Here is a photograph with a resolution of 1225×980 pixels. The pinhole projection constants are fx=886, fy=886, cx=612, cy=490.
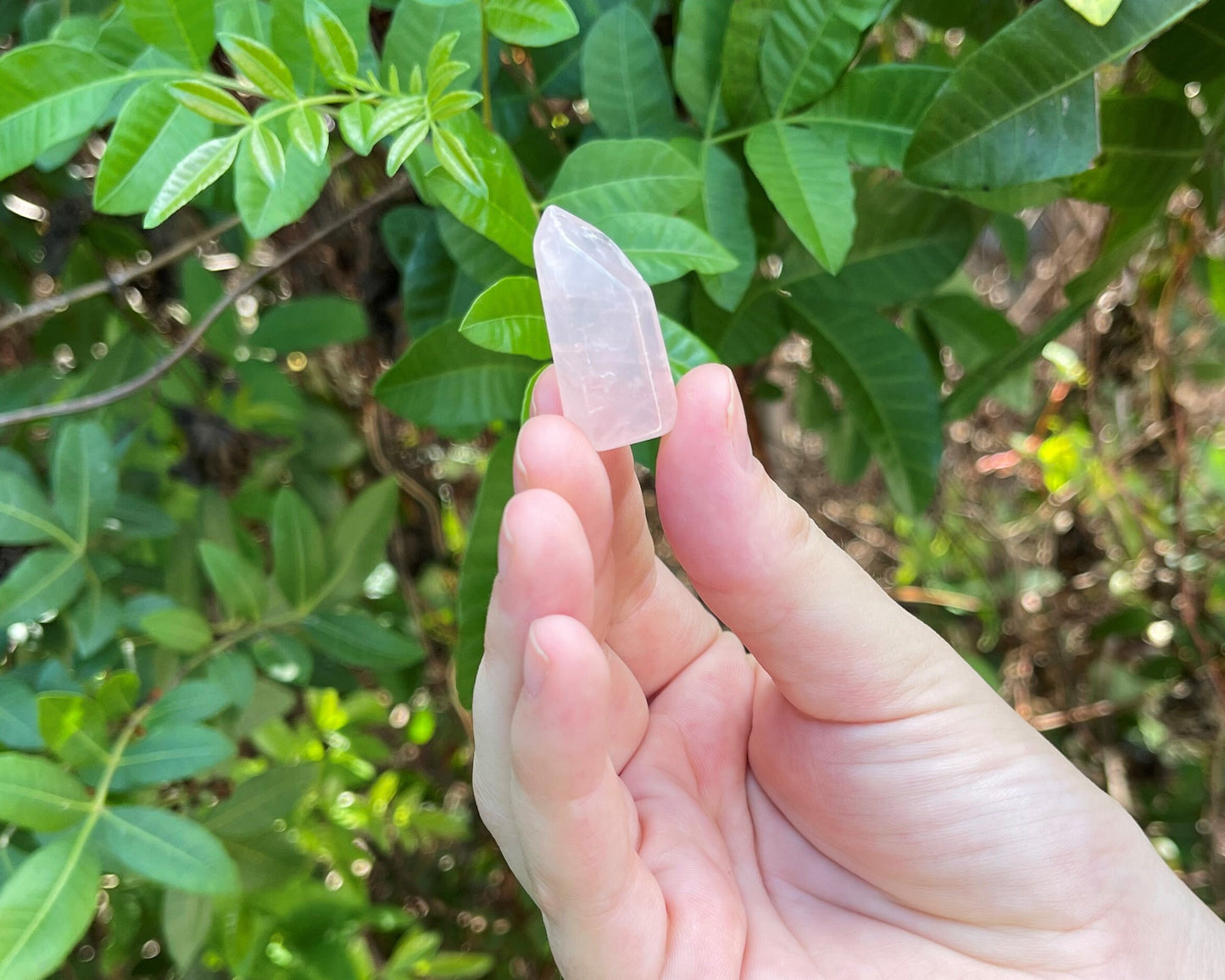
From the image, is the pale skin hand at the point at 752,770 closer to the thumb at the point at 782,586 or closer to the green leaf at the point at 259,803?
the thumb at the point at 782,586

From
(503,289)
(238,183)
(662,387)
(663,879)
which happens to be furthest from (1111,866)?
(238,183)

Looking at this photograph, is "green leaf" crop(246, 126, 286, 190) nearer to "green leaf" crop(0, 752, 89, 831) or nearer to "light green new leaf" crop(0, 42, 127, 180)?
"light green new leaf" crop(0, 42, 127, 180)

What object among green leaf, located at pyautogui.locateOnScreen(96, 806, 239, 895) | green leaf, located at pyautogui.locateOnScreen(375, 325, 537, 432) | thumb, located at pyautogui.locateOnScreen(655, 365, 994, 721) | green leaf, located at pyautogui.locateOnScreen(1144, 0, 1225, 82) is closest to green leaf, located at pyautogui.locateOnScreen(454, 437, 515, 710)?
green leaf, located at pyautogui.locateOnScreen(375, 325, 537, 432)

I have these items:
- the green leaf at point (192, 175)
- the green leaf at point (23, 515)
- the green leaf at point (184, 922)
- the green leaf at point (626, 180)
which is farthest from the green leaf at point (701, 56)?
the green leaf at point (184, 922)

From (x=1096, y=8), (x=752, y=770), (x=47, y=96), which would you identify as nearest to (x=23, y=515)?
(x=47, y=96)

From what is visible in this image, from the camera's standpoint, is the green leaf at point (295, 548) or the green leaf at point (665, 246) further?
the green leaf at point (295, 548)
